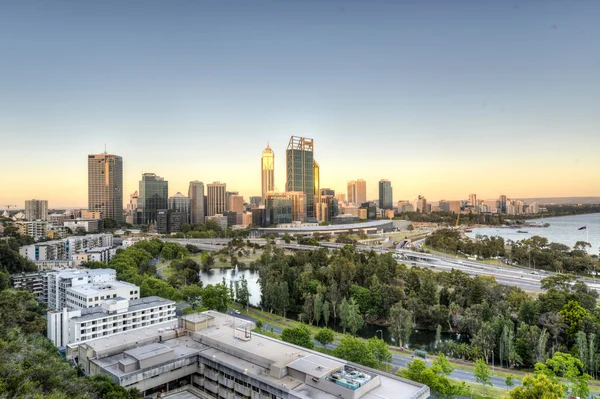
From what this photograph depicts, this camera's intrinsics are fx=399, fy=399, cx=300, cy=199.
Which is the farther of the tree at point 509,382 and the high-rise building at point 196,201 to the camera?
the high-rise building at point 196,201

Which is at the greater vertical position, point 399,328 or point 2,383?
point 2,383

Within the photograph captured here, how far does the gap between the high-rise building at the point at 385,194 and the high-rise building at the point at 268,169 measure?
36.1 metres

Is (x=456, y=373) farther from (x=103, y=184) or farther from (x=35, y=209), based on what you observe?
(x=35, y=209)

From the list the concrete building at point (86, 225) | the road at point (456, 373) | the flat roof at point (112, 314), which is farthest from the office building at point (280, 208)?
the road at point (456, 373)

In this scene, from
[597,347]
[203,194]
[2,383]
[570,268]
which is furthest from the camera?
[203,194]

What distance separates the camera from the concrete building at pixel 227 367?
25.2 ft

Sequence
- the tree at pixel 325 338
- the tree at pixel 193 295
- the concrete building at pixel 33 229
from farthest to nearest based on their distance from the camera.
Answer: the concrete building at pixel 33 229 → the tree at pixel 193 295 → the tree at pixel 325 338

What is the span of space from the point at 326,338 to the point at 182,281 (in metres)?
12.1

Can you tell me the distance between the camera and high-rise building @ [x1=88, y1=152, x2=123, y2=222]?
213 ft

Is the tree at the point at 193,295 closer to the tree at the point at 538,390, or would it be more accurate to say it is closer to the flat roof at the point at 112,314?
the flat roof at the point at 112,314

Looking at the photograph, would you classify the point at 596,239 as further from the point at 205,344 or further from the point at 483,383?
the point at 205,344

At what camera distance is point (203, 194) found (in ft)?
235

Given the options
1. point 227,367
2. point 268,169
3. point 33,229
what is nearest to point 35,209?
point 33,229

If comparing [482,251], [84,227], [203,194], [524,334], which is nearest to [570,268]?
[482,251]
